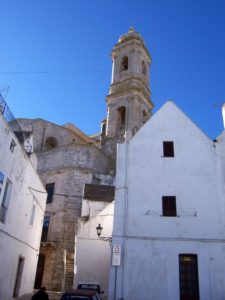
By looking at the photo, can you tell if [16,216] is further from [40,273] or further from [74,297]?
[40,273]

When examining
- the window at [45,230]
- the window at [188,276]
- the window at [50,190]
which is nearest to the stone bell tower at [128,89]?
the window at [50,190]

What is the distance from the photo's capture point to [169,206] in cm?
1341

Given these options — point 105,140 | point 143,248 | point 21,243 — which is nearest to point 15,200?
point 21,243

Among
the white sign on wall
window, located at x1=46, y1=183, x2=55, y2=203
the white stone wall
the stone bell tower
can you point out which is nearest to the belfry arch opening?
the stone bell tower

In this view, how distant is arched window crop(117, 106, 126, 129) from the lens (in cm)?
3819

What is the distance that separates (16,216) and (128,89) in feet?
88.9

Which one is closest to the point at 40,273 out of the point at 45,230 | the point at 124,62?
the point at 45,230

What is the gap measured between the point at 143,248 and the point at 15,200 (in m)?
6.07

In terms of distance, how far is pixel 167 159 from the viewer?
14.4 m

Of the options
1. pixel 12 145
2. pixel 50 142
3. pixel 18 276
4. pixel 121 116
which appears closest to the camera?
pixel 12 145

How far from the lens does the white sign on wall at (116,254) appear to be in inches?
489

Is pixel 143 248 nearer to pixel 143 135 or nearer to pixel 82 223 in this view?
pixel 143 135

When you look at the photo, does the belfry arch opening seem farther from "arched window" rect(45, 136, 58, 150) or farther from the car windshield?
the car windshield

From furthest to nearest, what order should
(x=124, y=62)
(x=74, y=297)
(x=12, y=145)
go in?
(x=124, y=62) < (x=12, y=145) < (x=74, y=297)
